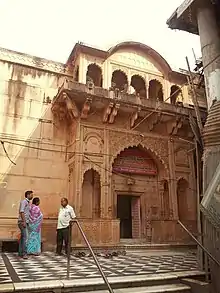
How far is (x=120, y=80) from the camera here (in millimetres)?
12961

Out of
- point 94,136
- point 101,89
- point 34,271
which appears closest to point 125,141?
point 94,136

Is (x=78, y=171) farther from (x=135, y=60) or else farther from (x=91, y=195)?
(x=135, y=60)

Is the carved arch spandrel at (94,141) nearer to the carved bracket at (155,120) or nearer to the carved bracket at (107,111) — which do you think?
the carved bracket at (107,111)

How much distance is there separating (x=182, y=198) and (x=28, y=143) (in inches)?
267

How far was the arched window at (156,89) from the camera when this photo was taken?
508 inches

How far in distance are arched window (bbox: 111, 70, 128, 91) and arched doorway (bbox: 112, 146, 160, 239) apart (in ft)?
9.93

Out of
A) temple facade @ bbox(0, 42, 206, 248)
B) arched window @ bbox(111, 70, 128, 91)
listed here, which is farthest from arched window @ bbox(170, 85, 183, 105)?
arched window @ bbox(111, 70, 128, 91)

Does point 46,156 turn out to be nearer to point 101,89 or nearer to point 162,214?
point 101,89

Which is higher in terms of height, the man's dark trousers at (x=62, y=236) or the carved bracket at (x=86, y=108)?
the carved bracket at (x=86, y=108)

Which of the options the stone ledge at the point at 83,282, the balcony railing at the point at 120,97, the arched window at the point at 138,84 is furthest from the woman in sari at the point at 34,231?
the arched window at the point at 138,84

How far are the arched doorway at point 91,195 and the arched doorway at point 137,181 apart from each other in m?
0.79

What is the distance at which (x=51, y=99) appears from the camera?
445 inches

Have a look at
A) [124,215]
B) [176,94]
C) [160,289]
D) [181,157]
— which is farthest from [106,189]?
[176,94]

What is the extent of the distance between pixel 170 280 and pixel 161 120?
795cm
